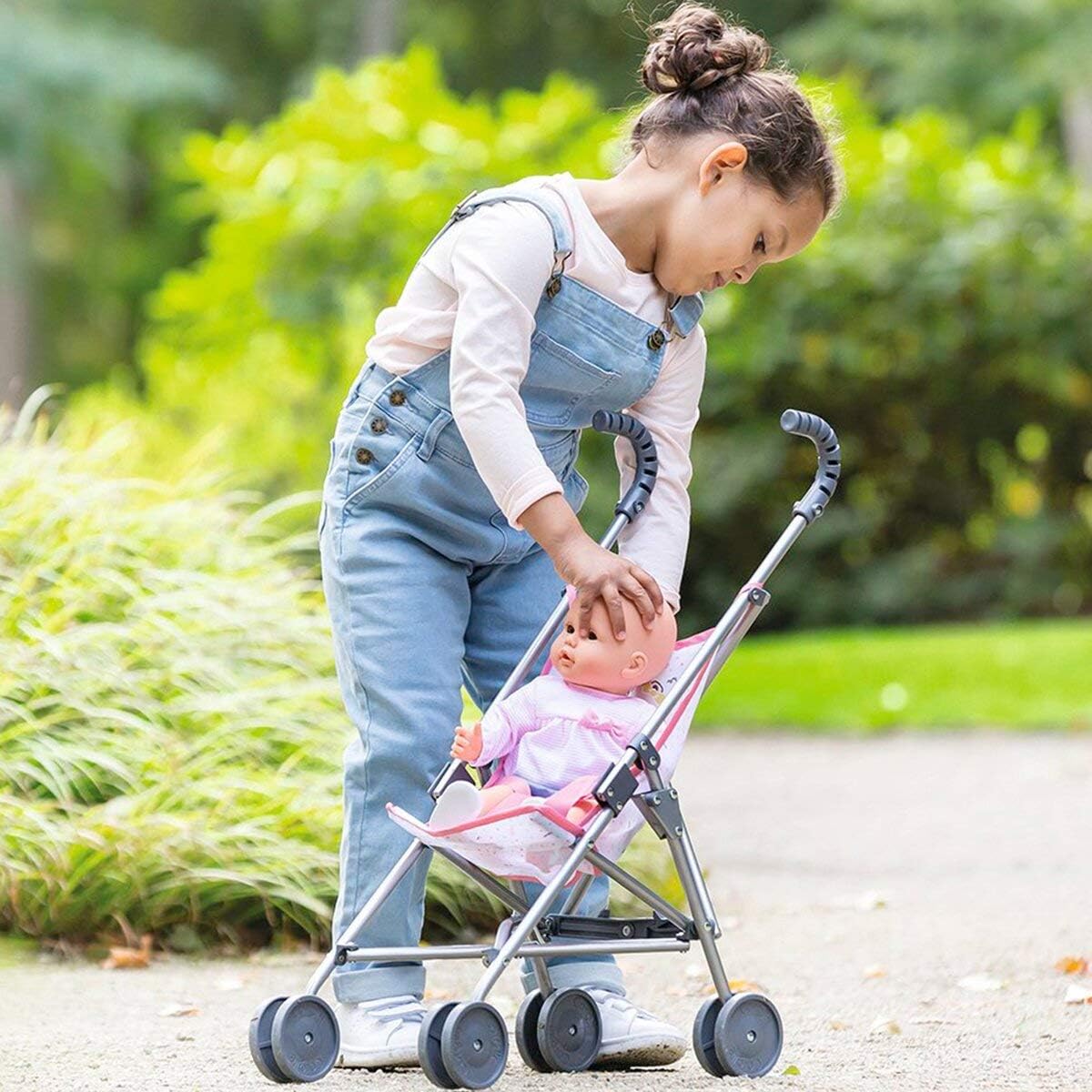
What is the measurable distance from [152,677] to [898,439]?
23.8ft

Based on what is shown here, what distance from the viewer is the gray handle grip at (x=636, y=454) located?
3.03 metres

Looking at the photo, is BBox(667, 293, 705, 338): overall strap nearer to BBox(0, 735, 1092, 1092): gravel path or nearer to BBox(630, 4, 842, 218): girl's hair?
BBox(630, 4, 842, 218): girl's hair

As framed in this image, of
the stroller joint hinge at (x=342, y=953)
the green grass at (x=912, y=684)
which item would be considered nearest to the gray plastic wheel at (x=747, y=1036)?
the stroller joint hinge at (x=342, y=953)

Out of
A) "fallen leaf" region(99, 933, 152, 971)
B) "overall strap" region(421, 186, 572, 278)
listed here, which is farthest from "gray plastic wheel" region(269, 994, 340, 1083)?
"fallen leaf" region(99, 933, 152, 971)

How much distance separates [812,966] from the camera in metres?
3.96

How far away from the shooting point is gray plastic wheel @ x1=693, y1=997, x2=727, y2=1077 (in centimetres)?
284

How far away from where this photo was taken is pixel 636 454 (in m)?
3.14

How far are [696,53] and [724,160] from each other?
0.22 meters

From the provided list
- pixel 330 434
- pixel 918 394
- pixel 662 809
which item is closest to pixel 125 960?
pixel 662 809

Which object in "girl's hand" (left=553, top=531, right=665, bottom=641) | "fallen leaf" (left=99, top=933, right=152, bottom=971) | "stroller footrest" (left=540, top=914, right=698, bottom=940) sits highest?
"girl's hand" (left=553, top=531, right=665, bottom=641)

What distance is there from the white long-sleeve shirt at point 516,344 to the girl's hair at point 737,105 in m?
0.22

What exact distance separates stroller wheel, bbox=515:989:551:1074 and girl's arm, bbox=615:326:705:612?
2.27ft

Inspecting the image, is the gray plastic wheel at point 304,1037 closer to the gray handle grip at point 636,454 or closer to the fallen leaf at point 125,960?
the gray handle grip at point 636,454

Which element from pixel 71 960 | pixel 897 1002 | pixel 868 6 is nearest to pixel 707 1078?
pixel 897 1002
